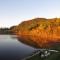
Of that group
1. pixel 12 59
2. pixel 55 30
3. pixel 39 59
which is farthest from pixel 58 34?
pixel 39 59

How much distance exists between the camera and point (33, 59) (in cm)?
3791

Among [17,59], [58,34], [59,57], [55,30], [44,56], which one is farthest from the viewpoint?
[55,30]

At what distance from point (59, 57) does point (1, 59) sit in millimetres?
23141

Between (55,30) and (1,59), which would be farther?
(55,30)

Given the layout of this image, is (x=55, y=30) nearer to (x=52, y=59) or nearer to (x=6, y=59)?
(x=6, y=59)

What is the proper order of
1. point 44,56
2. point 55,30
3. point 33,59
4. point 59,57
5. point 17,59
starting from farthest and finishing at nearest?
point 55,30 < point 17,59 < point 33,59 < point 44,56 < point 59,57

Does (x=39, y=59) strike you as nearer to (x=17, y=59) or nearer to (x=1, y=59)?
(x=17, y=59)

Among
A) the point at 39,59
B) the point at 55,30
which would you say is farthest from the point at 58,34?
the point at 39,59

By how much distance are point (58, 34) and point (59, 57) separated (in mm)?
131758

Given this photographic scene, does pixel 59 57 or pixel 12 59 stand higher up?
pixel 59 57

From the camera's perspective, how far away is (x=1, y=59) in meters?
49.5

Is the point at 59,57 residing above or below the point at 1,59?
above

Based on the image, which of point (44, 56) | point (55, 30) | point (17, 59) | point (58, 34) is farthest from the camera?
point (55, 30)

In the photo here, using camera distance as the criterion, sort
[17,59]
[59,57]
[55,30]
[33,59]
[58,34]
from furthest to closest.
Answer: [55,30], [58,34], [17,59], [33,59], [59,57]
